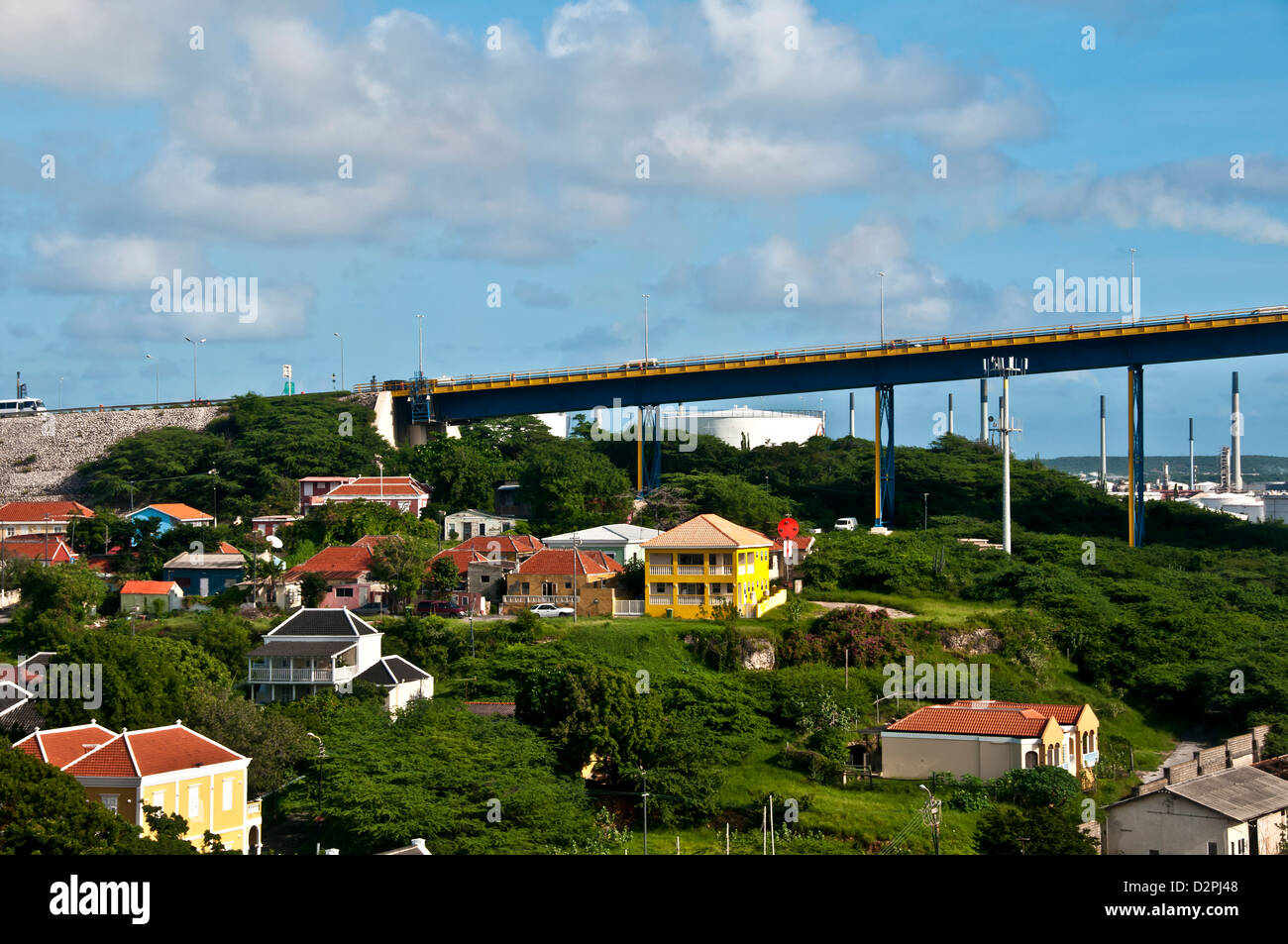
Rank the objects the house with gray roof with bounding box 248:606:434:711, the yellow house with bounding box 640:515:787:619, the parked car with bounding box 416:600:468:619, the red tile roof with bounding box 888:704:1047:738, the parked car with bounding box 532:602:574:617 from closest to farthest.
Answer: the red tile roof with bounding box 888:704:1047:738, the house with gray roof with bounding box 248:606:434:711, the yellow house with bounding box 640:515:787:619, the parked car with bounding box 532:602:574:617, the parked car with bounding box 416:600:468:619

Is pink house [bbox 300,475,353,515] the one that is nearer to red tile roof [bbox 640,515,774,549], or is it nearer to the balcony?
red tile roof [bbox 640,515,774,549]

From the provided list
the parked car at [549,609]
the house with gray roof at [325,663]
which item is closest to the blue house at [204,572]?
the house with gray roof at [325,663]

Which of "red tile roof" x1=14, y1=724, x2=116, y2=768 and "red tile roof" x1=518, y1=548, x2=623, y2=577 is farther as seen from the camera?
"red tile roof" x1=518, y1=548, x2=623, y2=577

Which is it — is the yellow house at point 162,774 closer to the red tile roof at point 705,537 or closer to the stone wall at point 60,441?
the red tile roof at point 705,537

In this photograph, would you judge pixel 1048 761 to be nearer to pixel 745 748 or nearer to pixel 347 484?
pixel 745 748

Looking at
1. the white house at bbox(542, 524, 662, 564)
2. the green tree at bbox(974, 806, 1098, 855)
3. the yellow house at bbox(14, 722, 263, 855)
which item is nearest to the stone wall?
the white house at bbox(542, 524, 662, 564)
